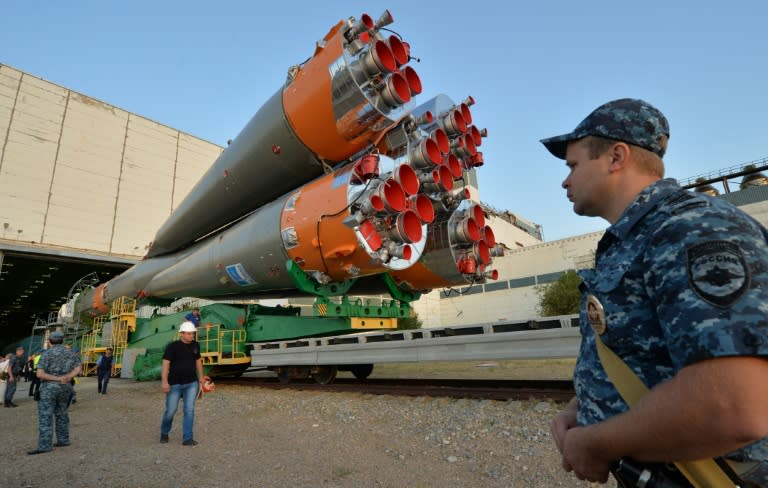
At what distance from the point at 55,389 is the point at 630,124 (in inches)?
261

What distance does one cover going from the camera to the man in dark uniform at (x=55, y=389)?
4844 mm

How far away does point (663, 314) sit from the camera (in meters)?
0.94

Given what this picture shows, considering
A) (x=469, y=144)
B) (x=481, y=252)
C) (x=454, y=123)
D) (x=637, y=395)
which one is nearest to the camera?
(x=637, y=395)

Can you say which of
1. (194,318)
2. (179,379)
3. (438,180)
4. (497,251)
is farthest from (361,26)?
(194,318)

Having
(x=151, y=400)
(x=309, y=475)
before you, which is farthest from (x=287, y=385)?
(x=309, y=475)

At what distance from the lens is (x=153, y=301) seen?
14.2 meters

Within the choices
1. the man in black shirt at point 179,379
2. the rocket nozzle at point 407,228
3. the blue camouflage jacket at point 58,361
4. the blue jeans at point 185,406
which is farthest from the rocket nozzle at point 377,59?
the blue camouflage jacket at point 58,361

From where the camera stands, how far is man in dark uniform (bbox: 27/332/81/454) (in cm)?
484

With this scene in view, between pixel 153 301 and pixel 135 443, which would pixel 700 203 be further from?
pixel 153 301

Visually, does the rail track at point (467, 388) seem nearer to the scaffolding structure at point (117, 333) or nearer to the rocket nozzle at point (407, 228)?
the rocket nozzle at point (407, 228)

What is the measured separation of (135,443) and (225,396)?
309 centimetres

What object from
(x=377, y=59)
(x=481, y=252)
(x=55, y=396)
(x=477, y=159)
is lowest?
(x=55, y=396)

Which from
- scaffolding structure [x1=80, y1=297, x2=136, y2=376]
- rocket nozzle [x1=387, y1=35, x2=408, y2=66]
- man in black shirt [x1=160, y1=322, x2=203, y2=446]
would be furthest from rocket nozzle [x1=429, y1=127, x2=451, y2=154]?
scaffolding structure [x1=80, y1=297, x2=136, y2=376]

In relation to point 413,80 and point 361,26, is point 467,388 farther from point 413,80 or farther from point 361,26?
point 361,26
